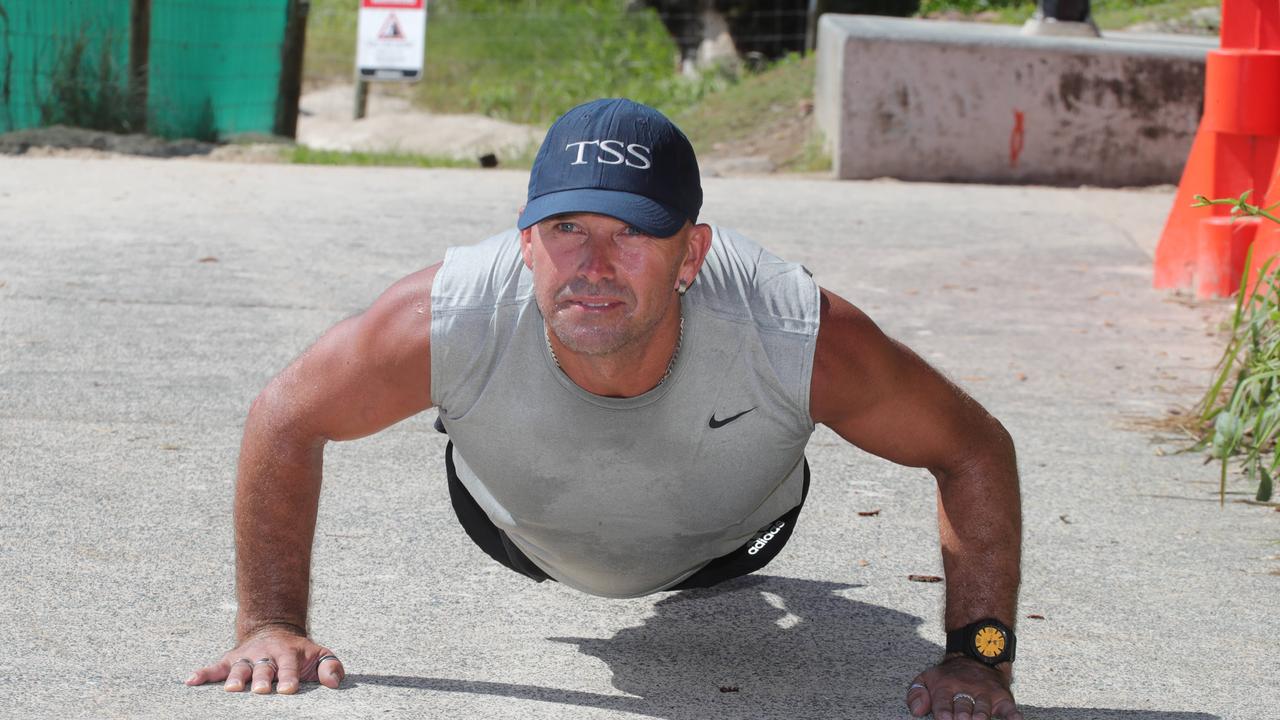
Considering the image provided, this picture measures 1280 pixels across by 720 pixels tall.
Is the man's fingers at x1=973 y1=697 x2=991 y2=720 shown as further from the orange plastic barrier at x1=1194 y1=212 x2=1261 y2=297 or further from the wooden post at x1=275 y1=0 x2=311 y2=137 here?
the wooden post at x1=275 y1=0 x2=311 y2=137

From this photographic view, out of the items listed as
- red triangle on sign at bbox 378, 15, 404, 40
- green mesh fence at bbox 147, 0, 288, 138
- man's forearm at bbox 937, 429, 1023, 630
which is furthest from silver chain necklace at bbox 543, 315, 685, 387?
red triangle on sign at bbox 378, 15, 404, 40

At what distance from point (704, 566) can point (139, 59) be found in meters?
9.45

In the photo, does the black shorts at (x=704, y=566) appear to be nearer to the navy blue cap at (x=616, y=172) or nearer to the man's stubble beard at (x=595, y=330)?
the man's stubble beard at (x=595, y=330)

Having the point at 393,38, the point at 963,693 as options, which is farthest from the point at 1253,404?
the point at 393,38

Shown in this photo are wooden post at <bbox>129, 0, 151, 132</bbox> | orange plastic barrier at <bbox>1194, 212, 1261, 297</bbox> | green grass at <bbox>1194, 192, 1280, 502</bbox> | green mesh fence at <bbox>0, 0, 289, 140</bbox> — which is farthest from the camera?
wooden post at <bbox>129, 0, 151, 132</bbox>

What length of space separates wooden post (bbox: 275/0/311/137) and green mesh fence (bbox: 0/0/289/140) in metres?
0.05

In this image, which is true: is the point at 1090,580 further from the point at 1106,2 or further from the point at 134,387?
the point at 1106,2

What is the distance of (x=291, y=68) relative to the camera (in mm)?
12586

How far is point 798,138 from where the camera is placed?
1266 cm

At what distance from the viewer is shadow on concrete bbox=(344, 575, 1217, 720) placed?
310 centimetres

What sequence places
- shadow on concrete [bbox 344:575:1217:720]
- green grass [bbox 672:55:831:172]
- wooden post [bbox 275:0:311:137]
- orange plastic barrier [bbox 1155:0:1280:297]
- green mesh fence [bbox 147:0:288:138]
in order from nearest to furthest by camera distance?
shadow on concrete [bbox 344:575:1217:720], orange plastic barrier [bbox 1155:0:1280:297], green mesh fence [bbox 147:0:288:138], wooden post [bbox 275:0:311:137], green grass [bbox 672:55:831:172]

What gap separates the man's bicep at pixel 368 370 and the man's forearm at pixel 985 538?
104 cm

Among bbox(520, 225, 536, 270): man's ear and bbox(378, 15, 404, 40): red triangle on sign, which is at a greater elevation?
bbox(520, 225, 536, 270): man's ear

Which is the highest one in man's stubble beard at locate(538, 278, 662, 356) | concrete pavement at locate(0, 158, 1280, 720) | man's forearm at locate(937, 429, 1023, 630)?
man's stubble beard at locate(538, 278, 662, 356)
